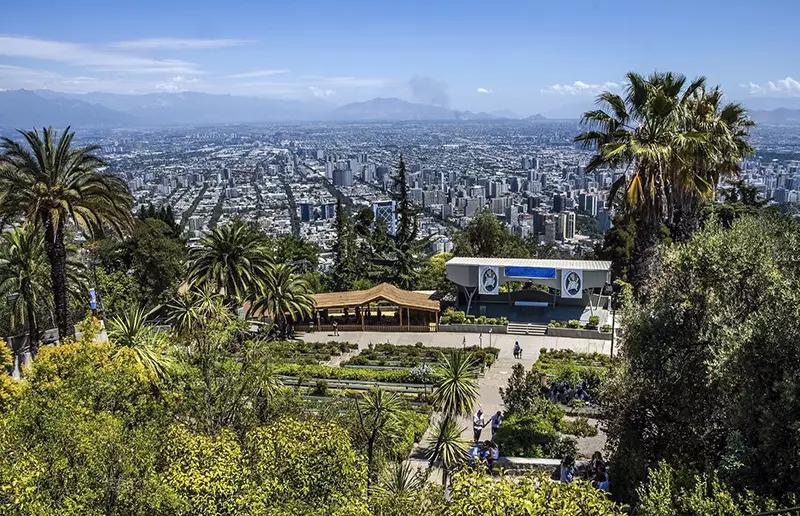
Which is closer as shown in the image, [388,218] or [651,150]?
[651,150]

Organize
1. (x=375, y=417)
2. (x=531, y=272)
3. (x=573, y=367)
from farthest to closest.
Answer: (x=531, y=272)
(x=573, y=367)
(x=375, y=417)

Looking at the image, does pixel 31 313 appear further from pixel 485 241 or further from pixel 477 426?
pixel 485 241

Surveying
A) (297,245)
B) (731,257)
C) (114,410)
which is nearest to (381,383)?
(114,410)

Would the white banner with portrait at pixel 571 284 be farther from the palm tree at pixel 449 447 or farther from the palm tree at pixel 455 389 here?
the palm tree at pixel 449 447

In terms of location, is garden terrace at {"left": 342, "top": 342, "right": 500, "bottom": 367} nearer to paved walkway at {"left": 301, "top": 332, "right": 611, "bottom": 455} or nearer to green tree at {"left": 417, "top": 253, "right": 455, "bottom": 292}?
paved walkway at {"left": 301, "top": 332, "right": 611, "bottom": 455}

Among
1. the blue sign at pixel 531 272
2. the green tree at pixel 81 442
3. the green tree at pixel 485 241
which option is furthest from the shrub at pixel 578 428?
the green tree at pixel 485 241

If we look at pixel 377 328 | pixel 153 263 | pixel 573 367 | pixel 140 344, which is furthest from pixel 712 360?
pixel 153 263
